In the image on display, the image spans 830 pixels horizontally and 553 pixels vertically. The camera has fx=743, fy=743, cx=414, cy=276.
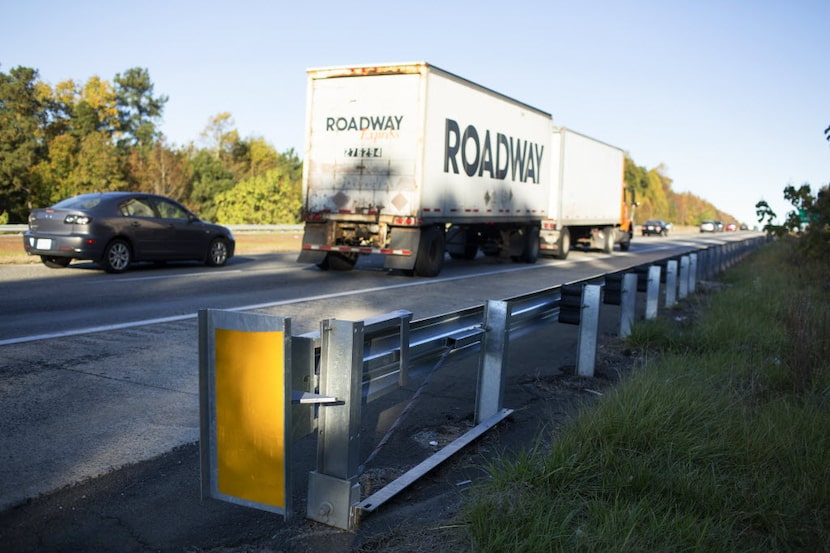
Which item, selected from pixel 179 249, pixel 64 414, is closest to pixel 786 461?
pixel 64 414

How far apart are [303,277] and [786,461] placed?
11730 mm

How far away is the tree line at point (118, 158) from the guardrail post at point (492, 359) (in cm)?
3021

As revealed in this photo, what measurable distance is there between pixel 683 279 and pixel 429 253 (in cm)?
530

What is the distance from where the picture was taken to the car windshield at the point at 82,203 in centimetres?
1427

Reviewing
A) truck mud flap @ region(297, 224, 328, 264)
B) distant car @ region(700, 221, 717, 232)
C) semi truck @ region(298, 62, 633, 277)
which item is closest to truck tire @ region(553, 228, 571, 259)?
semi truck @ region(298, 62, 633, 277)

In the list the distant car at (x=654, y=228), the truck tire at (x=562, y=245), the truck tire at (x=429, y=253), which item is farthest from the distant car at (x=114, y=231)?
the distant car at (x=654, y=228)

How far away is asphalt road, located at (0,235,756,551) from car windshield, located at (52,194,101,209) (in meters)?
1.27

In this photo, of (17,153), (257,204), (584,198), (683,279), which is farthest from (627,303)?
(17,153)

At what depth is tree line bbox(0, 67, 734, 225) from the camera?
4128cm

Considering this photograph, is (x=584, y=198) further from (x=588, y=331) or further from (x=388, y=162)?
(x=588, y=331)

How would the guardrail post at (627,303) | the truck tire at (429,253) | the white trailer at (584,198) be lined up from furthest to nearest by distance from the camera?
the white trailer at (584,198), the truck tire at (429,253), the guardrail post at (627,303)

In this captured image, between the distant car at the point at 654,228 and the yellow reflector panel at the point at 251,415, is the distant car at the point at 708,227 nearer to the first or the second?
the distant car at the point at 654,228

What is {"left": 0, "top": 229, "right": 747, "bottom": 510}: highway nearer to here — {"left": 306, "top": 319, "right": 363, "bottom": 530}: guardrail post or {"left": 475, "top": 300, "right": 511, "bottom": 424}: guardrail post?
{"left": 306, "top": 319, "right": 363, "bottom": 530}: guardrail post

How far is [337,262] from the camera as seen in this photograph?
16.8 m
